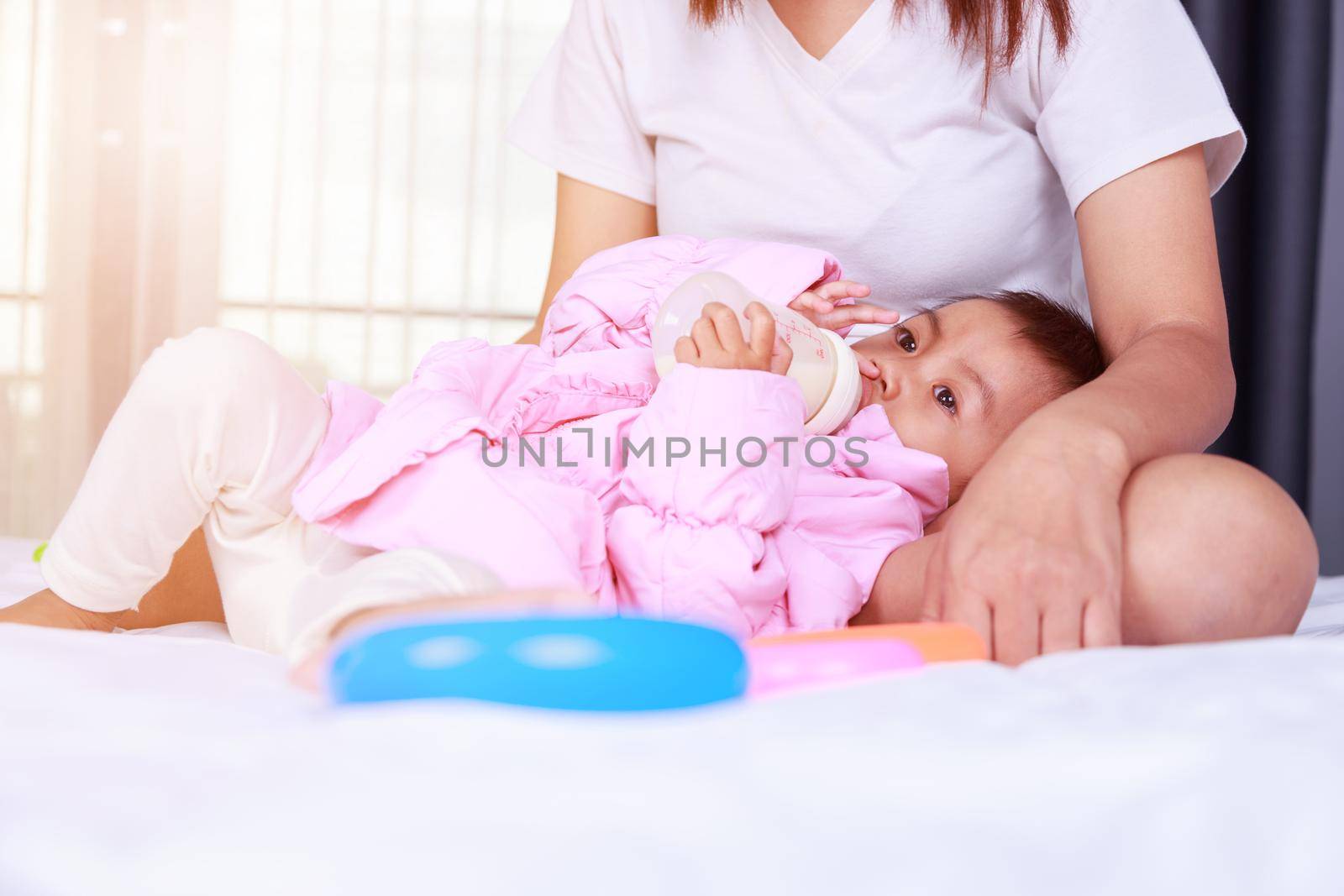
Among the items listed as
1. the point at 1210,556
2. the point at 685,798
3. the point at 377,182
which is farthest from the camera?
the point at 377,182

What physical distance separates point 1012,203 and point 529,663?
958mm

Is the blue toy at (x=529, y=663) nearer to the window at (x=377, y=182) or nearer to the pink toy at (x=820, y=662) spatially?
the pink toy at (x=820, y=662)

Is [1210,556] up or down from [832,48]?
down

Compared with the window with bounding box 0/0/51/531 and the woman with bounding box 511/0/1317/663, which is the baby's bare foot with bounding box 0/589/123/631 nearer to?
the woman with bounding box 511/0/1317/663

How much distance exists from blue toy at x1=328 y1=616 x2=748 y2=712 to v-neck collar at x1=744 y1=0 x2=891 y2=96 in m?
0.95

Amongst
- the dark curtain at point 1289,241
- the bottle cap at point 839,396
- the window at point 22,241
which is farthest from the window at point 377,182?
the bottle cap at point 839,396

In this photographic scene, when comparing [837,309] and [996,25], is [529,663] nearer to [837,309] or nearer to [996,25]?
[837,309]

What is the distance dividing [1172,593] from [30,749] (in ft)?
2.09

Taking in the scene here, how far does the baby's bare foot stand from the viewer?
79cm

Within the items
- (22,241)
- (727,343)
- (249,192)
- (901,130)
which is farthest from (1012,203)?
(22,241)

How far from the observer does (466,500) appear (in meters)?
0.78

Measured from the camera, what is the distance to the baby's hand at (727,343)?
0.87 meters

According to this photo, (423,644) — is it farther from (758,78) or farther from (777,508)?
(758,78)

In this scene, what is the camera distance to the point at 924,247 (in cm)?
124
